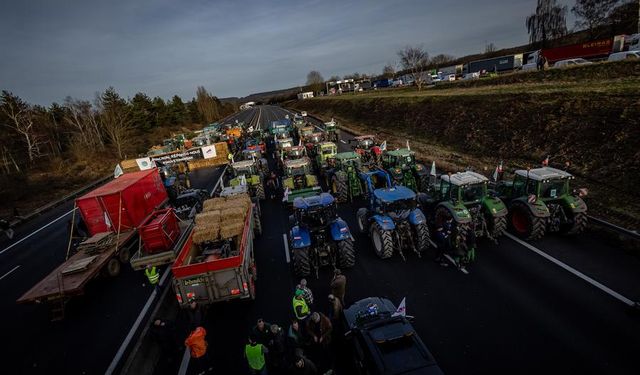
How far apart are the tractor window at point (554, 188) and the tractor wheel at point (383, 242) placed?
5613 mm

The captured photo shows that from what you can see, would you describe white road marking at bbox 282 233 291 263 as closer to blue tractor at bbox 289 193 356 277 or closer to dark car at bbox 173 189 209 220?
blue tractor at bbox 289 193 356 277

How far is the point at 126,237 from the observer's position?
Result: 1346 cm

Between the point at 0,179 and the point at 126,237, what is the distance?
24.1 meters

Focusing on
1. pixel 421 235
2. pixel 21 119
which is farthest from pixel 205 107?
pixel 421 235

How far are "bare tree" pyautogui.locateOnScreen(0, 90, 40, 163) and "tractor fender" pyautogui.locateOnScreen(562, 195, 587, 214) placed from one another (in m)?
47.0

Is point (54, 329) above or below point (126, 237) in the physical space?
below

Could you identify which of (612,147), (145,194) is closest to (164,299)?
(145,194)

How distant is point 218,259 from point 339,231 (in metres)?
3.84

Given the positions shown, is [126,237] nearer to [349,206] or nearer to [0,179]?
[349,206]

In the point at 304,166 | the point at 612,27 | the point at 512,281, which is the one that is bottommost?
the point at 512,281

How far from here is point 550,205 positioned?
435 inches

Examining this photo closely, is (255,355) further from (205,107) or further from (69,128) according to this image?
(205,107)

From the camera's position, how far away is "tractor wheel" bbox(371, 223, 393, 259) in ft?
34.7

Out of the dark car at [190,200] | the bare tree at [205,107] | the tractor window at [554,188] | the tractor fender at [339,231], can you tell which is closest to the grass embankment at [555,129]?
the tractor window at [554,188]
